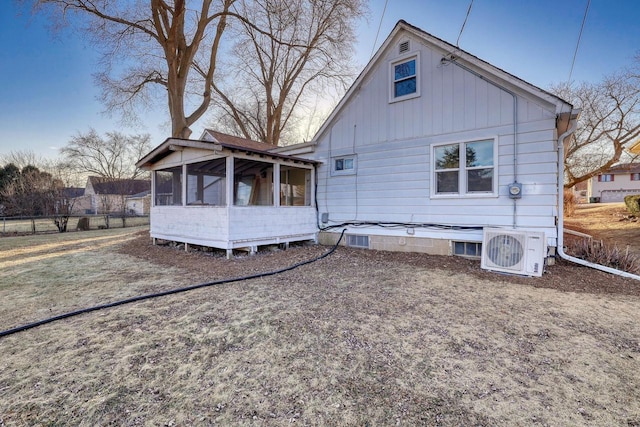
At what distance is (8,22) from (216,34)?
6899 mm

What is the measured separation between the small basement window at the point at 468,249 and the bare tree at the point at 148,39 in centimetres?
1058

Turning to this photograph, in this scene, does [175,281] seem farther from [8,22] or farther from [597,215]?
[597,215]

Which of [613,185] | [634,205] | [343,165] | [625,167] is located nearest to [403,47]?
[343,165]

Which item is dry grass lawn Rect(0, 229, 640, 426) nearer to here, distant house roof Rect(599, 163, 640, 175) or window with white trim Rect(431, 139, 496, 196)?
window with white trim Rect(431, 139, 496, 196)

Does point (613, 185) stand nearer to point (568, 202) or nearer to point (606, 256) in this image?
point (568, 202)

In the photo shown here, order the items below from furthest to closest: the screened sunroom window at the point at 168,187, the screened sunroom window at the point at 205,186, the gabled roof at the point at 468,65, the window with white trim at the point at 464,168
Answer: the screened sunroom window at the point at 168,187 < the screened sunroom window at the point at 205,186 < the window with white trim at the point at 464,168 < the gabled roof at the point at 468,65

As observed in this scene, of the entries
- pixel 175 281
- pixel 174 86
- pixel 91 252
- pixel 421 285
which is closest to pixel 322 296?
pixel 421 285

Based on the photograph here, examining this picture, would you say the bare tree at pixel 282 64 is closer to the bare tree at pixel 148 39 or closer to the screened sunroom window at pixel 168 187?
the bare tree at pixel 148 39

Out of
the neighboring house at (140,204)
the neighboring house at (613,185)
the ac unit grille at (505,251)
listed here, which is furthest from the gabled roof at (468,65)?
the neighboring house at (613,185)

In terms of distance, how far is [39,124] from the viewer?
53.8 ft

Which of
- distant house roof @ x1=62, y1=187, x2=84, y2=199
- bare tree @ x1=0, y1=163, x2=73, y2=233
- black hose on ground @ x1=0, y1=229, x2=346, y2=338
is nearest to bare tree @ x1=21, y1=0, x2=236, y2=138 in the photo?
bare tree @ x1=0, y1=163, x2=73, y2=233

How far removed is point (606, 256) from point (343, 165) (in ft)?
19.6

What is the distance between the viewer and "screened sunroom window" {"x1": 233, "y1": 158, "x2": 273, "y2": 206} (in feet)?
24.9

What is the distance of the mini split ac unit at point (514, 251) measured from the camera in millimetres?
5094
